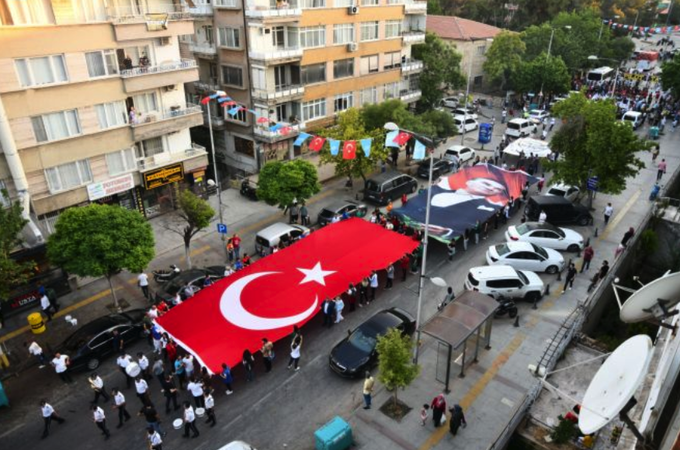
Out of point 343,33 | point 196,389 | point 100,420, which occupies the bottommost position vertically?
point 100,420

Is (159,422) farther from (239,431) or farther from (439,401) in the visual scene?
(439,401)

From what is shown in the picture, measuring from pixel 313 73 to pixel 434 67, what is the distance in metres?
17.0

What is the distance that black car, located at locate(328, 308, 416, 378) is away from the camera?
68.3ft

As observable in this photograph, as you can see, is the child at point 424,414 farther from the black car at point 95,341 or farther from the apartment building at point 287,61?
the apartment building at point 287,61

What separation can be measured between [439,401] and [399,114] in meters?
26.7

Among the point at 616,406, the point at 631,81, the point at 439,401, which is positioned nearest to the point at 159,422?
the point at 439,401

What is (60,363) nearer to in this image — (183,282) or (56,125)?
(183,282)

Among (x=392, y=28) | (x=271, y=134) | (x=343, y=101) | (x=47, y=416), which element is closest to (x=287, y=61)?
(x=271, y=134)

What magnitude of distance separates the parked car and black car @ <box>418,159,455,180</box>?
12.8 feet

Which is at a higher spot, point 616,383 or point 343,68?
point 343,68

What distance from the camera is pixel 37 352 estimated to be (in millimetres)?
21328

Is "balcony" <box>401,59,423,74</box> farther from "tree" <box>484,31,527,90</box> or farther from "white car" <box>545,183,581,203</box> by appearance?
"white car" <box>545,183,581,203</box>

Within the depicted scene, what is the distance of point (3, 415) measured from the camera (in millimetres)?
19828

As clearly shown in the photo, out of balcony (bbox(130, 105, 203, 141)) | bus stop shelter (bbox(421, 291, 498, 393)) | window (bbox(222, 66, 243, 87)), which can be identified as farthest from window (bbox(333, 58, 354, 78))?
bus stop shelter (bbox(421, 291, 498, 393))
